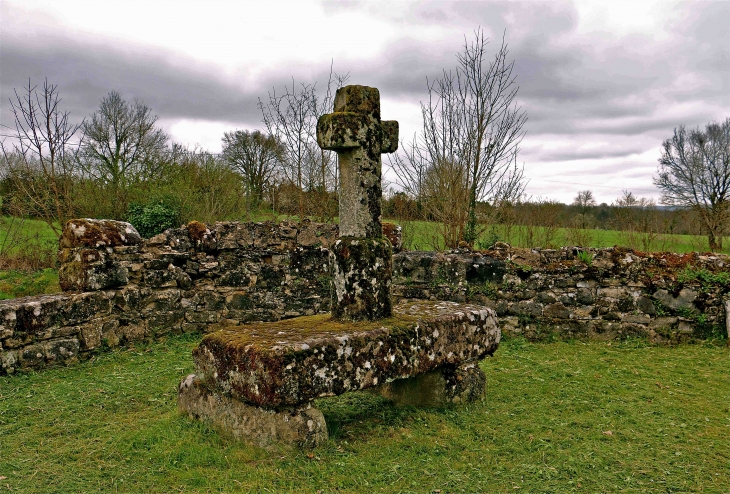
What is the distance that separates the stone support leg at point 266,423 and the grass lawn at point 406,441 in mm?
88

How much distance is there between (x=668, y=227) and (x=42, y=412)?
17374 mm

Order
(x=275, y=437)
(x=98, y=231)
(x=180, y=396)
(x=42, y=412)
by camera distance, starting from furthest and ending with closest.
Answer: (x=98, y=231)
(x=42, y=412)
(x=180, y=396)
(x=275, y=437)

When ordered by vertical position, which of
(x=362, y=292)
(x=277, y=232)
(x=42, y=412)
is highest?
(x=277, y=232)

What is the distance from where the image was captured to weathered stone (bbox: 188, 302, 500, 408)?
3.47m

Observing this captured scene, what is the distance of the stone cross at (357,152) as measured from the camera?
4355 mm

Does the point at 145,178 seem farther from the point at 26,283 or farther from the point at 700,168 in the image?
the point at 700,168

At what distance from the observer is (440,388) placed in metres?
4.53

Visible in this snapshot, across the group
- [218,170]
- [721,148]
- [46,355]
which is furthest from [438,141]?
[721,148]

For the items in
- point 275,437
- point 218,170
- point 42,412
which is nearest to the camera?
point 275,437

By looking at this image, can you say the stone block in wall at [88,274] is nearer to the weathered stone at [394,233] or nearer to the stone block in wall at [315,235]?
the stone block in wall at [315,235]

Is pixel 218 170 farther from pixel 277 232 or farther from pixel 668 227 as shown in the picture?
pixel 668 227

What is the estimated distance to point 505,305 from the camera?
7805 mm

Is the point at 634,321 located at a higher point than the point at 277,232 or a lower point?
lower

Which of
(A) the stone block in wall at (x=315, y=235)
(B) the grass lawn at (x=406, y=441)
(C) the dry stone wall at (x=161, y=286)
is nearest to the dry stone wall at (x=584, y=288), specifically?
(A) the stone block in wall at (x=315, y=235)
